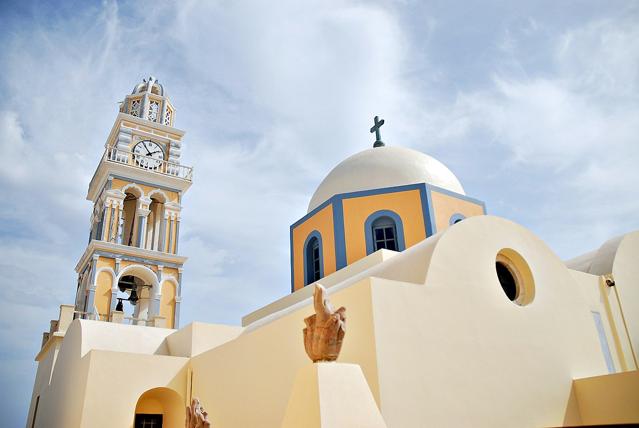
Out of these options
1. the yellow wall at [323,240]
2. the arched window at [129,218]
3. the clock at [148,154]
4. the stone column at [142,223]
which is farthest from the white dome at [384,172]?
the clock at [148,154]

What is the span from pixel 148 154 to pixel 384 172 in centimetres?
994

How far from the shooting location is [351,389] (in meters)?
5.16

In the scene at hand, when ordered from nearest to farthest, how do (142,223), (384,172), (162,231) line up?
1. (384,172)
2. (142,223)
3. (162,231)

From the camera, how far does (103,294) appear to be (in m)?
15.3

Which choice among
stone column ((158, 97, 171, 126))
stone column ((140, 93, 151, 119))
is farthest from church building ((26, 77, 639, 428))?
stone column ((158, 97, 171, 126))

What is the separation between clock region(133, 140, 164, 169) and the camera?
709 inches

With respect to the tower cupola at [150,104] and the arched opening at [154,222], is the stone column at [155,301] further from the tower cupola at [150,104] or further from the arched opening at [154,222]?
the tower cupola at [150,104]

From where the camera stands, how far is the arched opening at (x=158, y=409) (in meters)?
10.8

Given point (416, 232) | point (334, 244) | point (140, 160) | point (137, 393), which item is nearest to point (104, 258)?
point (140, 160)

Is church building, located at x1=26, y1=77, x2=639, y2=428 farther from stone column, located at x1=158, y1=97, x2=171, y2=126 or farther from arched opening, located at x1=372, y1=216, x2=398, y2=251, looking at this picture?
stone column, located at x1=158, y1=97, x2=171, y2=126

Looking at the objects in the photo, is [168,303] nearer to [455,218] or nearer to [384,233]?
[384,233]

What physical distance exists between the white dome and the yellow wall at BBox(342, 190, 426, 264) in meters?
0.50

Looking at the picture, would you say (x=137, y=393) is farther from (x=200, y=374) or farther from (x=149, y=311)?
(x=149, y=311)

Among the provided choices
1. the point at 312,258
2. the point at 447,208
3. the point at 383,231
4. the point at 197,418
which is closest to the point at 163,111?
the point at 312,258
